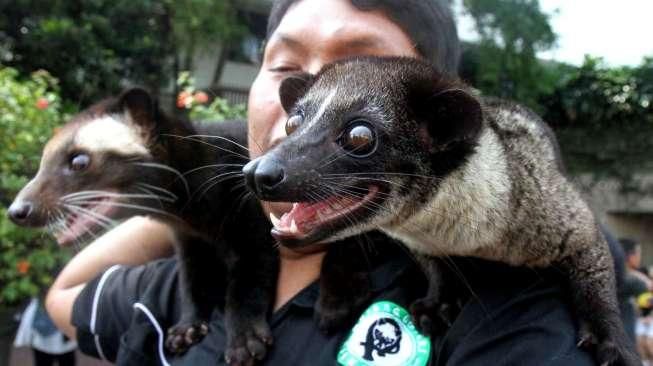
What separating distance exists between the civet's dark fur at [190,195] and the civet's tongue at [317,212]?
2.31 ft

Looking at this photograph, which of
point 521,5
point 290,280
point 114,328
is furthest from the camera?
point 521,5

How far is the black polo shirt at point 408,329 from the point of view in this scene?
65.4 inches

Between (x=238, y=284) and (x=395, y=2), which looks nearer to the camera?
(x=395, y=2)

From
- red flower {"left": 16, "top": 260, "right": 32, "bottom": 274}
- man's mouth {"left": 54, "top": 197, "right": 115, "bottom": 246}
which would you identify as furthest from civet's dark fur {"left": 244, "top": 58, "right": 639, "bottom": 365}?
red flower {"left": 16, "top": 260, "right": 32, "bottom": 274}

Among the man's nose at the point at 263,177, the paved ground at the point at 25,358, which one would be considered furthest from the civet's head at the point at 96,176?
the paved ground at the point at 25,358

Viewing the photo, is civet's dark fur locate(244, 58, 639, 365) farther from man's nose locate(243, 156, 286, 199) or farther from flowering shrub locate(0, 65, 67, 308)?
flowering shrub locate(0, 65, 67, 308)

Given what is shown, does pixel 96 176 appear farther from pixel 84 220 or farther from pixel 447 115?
pixel 447 115

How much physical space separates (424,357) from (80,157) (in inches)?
71.7

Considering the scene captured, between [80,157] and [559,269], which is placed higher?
[559,269]

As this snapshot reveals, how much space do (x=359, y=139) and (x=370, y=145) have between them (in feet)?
0.14

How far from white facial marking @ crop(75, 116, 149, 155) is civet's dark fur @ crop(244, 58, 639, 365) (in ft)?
3.77

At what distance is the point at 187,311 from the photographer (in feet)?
8.05

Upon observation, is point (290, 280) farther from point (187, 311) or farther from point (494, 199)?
point (494, 199)

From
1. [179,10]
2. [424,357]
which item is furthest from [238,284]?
[179,10]
